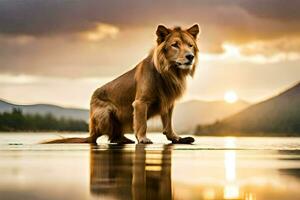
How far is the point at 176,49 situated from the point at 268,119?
7.18ft

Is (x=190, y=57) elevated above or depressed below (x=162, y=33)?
below

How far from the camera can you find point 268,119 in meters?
5.95

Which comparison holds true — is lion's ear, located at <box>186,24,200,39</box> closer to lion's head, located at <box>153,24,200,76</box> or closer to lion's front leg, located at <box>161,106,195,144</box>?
lion's head, located at <box>153,24,200,76</box>

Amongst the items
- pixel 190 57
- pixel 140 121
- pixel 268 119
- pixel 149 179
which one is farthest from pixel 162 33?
pixel 149 179

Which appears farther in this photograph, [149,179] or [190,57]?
[190,57]

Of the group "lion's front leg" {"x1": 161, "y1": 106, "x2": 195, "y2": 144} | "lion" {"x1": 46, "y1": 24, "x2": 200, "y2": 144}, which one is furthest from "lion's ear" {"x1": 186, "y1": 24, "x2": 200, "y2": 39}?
"lion's front leg" {"x1": 161, "y1": 106, "x2": 195, "y2": 144}

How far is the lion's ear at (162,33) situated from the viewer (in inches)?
160

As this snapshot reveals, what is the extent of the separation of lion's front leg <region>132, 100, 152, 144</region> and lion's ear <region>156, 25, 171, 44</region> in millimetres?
412

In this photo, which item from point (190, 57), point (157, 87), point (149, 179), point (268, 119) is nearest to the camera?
point (149, 179)

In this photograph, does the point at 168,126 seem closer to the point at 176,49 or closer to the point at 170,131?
the point at 170,131

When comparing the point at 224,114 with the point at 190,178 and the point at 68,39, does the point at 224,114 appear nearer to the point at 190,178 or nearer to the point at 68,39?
the point at 68,39

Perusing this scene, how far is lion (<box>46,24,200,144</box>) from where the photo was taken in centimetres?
399

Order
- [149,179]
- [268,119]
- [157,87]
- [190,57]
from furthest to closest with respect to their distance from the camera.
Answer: [268,119] → [157,87] → [190,57] → [149,179]

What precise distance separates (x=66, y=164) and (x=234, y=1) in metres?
3.72
